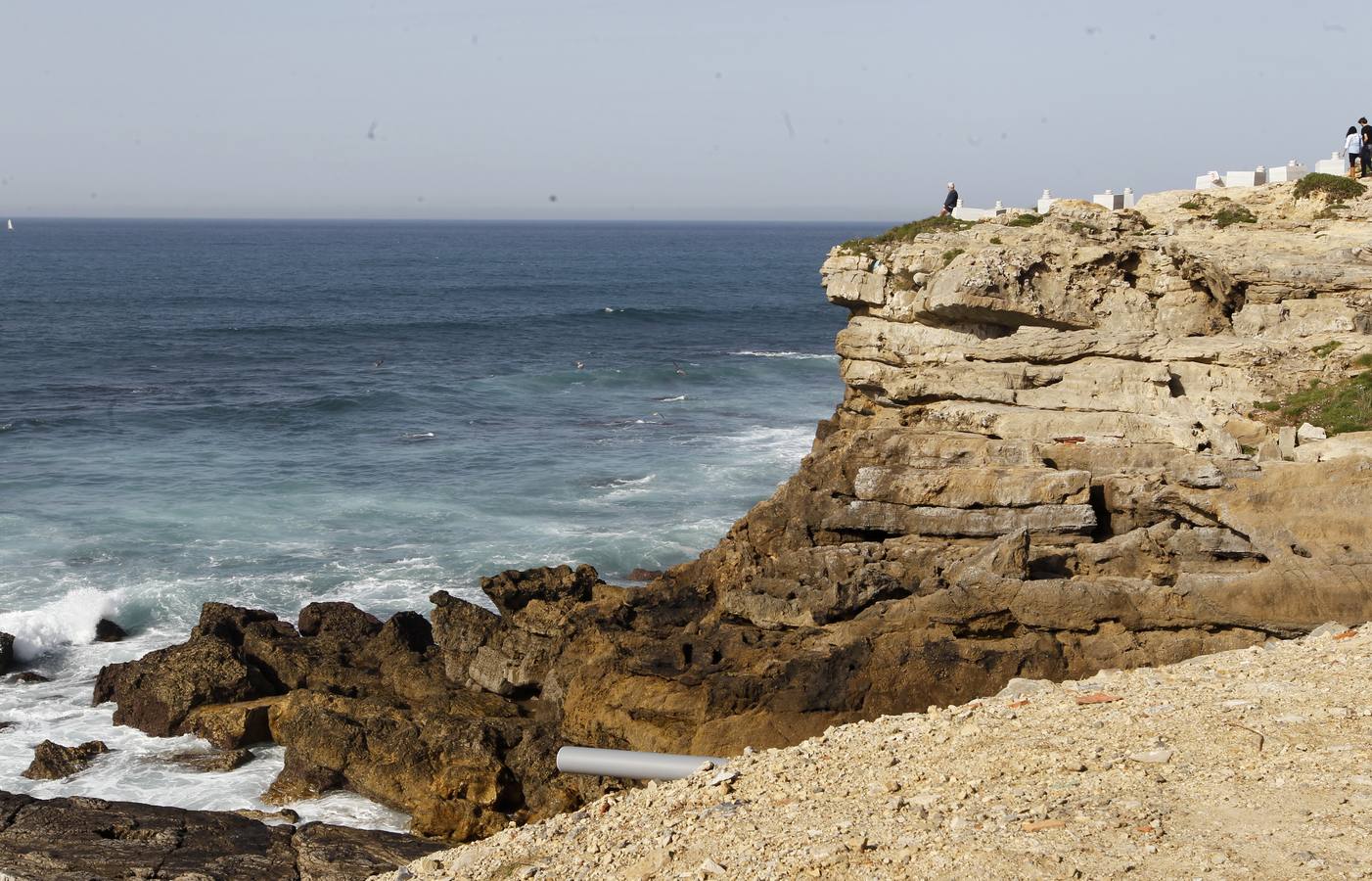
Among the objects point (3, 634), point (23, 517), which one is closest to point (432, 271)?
point (23, 517)

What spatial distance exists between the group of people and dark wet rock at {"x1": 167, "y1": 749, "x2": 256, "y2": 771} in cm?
2567

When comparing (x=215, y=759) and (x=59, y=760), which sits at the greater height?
(x=59, y=760)

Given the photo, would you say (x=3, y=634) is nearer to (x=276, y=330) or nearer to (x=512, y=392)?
(x=512, y=392)

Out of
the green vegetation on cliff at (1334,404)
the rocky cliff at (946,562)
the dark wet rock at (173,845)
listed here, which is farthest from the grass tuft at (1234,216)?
the dark wet rock at (173,845)

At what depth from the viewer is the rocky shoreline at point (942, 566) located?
17.1 metres

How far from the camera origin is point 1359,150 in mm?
29594

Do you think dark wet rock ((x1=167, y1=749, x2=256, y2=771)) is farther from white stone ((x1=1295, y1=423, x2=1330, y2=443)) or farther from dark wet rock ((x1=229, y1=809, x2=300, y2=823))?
white stone ((x1=1295, y1=423, x2=1330, y2=443))

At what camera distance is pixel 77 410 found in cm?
4703

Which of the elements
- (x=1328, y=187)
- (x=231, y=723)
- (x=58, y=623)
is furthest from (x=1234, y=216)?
(x=58, y=623)

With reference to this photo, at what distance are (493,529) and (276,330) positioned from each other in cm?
4615

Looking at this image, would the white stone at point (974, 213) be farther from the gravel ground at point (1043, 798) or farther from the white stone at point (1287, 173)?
the gravel ground at point (1043, 798)

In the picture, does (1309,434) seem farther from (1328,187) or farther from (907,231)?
(907,231)

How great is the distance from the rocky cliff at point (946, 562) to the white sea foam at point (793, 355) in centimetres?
3465

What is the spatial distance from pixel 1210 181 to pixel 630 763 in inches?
971
